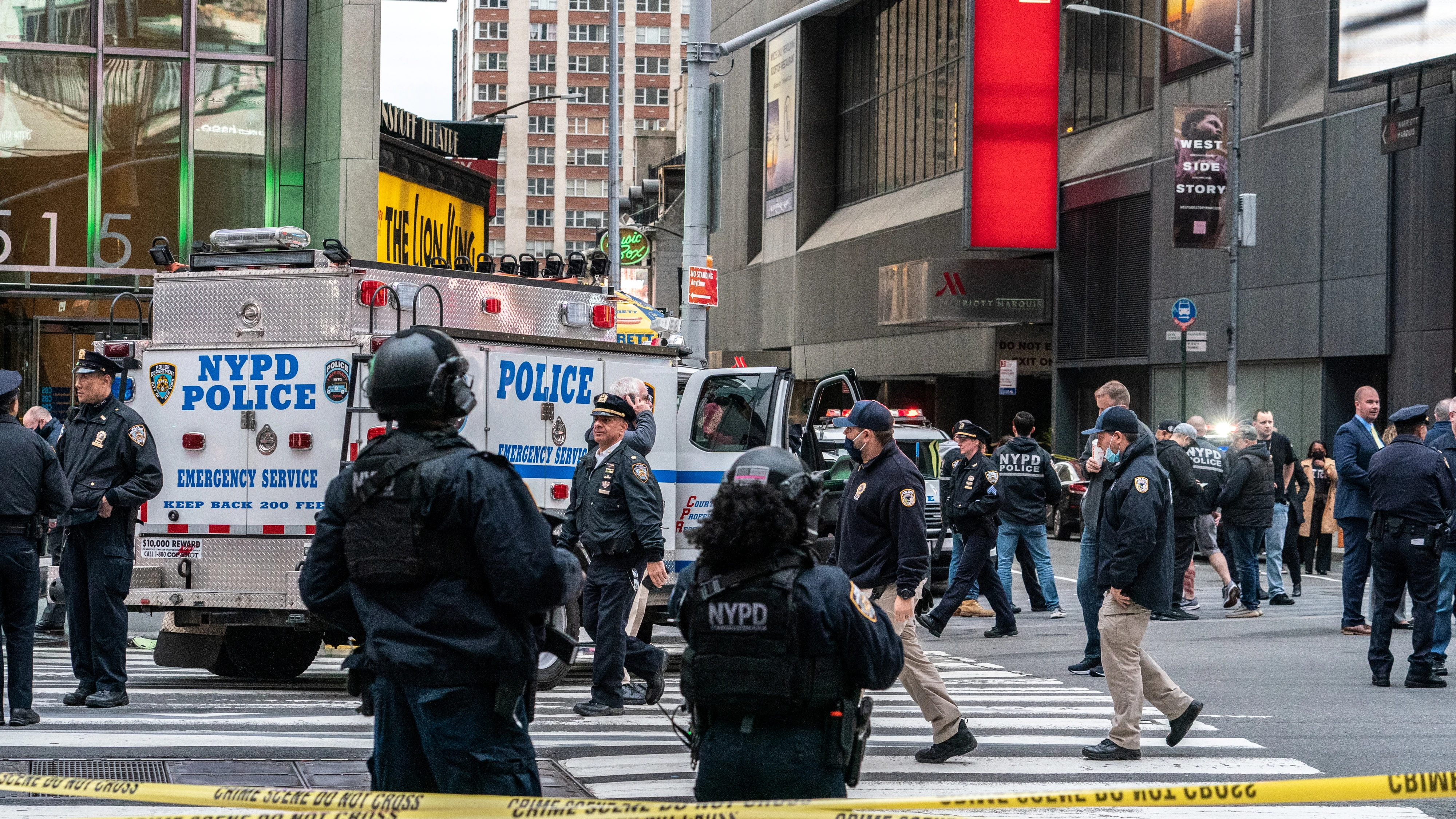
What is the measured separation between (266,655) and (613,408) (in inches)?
129

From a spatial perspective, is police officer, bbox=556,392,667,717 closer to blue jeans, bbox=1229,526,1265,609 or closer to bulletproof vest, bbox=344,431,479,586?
bulletproof vest, bbox=344,431,479,586

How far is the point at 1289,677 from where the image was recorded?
11.9m

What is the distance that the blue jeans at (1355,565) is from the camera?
13172 mm

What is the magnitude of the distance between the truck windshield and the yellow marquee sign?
384 inches

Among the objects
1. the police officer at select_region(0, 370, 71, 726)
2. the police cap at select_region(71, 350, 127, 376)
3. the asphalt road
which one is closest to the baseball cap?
the asphalt road

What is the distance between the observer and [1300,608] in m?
16.9

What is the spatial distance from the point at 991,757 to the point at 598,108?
13371cm

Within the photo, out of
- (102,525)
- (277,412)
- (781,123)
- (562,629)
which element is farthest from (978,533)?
(781,123)

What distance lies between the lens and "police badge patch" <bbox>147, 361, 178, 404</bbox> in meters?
10.5

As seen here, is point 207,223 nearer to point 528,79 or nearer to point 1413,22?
point 1413,22

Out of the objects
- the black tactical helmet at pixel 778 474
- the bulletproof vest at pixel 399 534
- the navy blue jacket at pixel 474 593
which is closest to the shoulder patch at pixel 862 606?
the black tactical helmet at pixel 778 474

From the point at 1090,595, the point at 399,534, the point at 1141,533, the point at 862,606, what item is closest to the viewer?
the point at 399,534

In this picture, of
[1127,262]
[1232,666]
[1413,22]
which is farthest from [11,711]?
[1127,262]

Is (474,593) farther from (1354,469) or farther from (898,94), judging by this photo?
(898,94)
